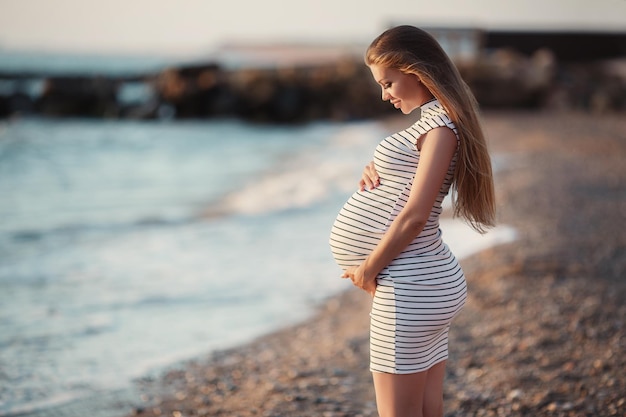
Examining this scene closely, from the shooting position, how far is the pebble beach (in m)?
3.85

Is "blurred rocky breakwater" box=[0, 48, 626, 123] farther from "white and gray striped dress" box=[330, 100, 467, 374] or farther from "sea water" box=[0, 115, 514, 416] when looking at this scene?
"white and gray striped dress" box=[330, 100, 467, 374]

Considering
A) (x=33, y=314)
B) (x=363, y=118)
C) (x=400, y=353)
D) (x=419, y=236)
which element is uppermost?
(x=419, y=236)

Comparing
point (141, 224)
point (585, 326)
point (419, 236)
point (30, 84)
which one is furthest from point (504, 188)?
point (30, 84)

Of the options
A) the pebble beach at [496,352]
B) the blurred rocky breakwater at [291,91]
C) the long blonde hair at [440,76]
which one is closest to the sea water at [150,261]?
the pebble beach at [496,352]

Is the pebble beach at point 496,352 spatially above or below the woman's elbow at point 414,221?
below

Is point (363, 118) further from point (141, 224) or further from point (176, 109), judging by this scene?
point (141, 224)

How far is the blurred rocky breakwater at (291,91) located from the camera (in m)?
27.2

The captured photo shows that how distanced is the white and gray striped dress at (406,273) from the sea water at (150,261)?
245 centimetres

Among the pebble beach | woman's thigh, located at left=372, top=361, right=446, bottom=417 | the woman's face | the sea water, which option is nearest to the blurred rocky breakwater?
the sea water

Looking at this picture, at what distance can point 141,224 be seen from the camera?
10406 millimetres

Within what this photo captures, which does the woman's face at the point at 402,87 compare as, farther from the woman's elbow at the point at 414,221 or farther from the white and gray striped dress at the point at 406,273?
the woman's elbow at the point at 414,221

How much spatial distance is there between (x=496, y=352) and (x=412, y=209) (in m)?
2.58

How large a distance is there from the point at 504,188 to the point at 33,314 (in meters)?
6.46

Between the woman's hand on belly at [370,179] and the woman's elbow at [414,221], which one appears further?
the woman's hand on belly at [370,179]
